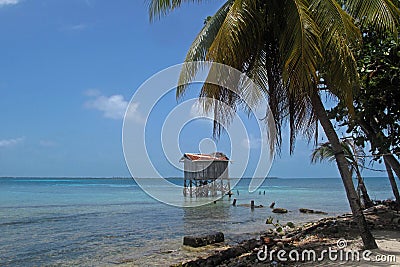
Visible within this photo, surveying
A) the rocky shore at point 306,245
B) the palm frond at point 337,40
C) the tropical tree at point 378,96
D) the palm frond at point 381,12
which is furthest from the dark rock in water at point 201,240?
the palm frond at point 381,12

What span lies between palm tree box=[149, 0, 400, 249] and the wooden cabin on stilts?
2622 cm

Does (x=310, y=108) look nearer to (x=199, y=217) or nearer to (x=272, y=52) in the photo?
(x=272, y=52)

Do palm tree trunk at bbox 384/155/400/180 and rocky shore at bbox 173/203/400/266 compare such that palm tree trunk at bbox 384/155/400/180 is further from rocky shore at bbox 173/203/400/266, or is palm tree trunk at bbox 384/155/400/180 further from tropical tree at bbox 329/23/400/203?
rocky shore at bbox 173/203/400/266

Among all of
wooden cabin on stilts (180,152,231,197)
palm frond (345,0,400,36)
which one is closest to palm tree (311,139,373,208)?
palm frond (345,0,400,36)

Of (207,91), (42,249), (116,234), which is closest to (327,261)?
(207,91)

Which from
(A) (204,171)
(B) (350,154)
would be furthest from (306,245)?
(A) (204,171)

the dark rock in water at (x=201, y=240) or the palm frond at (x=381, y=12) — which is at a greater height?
the palm frond at (x=381, y=12)

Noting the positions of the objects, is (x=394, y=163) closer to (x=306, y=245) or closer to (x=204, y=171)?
(x=306, y=245)

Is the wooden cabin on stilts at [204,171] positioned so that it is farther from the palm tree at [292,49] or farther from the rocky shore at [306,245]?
the palm tree at [292,49]

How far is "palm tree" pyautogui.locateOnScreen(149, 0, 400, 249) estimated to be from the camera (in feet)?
20.8

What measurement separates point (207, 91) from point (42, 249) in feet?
32.7

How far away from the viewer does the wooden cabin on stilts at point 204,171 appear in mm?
36188

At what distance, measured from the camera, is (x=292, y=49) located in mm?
6445

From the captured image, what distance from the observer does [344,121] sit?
1027 cm
